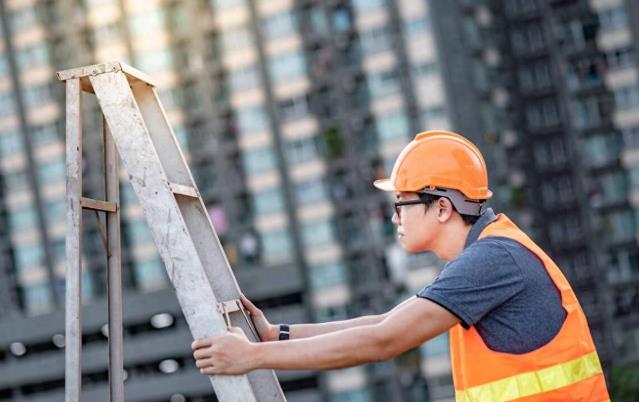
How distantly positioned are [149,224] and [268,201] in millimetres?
70825

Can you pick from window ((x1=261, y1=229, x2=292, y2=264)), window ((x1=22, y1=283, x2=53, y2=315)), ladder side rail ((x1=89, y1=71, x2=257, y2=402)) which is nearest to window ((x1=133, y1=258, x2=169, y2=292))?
window ((x1=22, y1=283, x2=53, y2=315))

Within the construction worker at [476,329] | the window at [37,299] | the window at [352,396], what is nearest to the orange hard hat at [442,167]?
the construction worker at [476,329]

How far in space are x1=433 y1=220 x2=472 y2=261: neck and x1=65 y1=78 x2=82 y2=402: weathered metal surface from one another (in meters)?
1.41

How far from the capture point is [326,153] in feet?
241

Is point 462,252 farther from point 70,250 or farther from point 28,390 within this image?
point 28,390

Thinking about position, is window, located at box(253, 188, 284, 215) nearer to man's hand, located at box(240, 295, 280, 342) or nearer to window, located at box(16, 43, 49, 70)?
window, located at box(16, 43, 49, 70)

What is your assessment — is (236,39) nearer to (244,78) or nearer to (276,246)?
(244,78)

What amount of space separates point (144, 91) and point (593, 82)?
235 ft

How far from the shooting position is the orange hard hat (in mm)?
4832

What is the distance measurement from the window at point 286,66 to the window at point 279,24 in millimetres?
1288

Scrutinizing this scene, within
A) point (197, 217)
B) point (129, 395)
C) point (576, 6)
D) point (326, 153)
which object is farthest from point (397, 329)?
point (129, 395)

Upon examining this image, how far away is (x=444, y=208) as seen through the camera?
4852 mm

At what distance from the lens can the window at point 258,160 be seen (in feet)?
247

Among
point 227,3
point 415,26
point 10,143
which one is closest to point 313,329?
point 415,26
